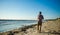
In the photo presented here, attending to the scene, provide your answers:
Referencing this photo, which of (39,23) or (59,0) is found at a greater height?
(59,0)

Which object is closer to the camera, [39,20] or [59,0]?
[39,20]

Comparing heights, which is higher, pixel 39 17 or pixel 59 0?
pixel 59 0

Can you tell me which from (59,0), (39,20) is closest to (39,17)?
(39,20)

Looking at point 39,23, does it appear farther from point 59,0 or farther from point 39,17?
point 59,0

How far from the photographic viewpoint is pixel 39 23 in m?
6.66

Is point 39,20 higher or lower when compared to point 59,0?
lower

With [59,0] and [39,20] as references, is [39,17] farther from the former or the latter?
[59,0]

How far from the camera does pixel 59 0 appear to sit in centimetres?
738

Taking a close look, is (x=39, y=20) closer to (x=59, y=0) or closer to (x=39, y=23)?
(x=39, y=23)

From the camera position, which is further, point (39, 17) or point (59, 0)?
point (59, 0)

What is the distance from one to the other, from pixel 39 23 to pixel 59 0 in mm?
2084

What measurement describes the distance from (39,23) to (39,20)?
17 centimetres

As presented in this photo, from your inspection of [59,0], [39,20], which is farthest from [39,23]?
[59,0]

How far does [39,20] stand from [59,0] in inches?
77.1
